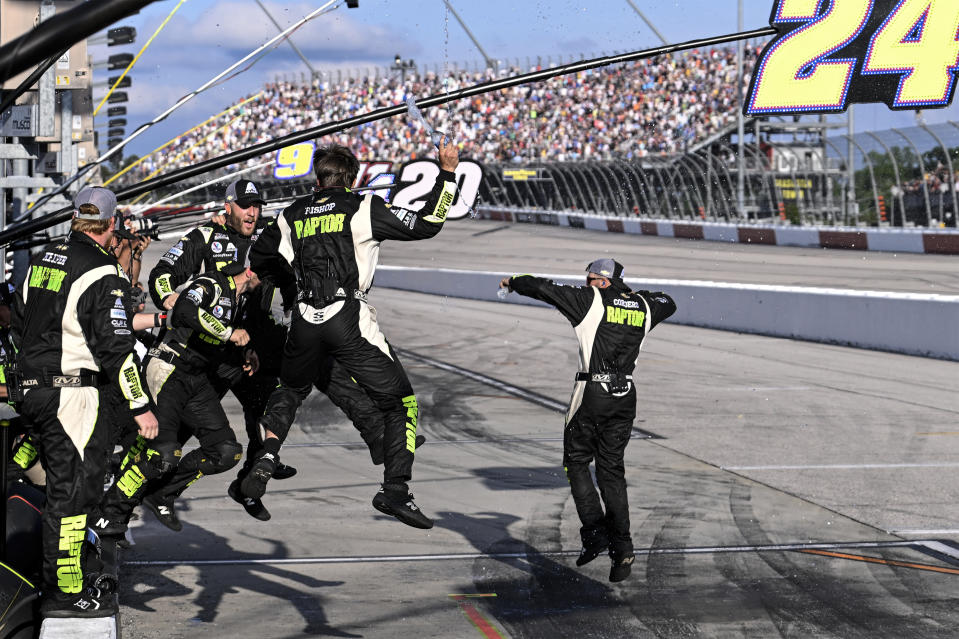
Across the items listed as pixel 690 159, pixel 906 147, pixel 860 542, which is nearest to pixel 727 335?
pixel 906 147

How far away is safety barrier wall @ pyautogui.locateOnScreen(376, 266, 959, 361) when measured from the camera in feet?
57.3

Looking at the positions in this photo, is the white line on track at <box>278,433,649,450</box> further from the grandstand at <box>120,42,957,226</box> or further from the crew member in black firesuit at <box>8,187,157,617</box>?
the grandstand at <box>120,42,957,226</box>

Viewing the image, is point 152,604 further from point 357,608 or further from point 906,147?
point 906,147

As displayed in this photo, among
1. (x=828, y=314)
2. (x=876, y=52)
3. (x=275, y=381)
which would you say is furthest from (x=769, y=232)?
(x=275, y=381)

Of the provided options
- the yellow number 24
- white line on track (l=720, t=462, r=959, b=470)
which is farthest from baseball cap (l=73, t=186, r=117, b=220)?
the yellow number 24

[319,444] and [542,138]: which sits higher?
[542,138]

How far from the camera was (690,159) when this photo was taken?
29.8 m

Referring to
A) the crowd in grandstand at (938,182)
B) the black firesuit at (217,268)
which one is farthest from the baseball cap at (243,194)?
the crowd in grandstand at (938,182)

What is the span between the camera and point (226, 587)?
6910 mm

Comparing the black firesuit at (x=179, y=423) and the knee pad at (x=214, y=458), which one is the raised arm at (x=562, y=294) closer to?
the black firesuit at (x=179, y=423)

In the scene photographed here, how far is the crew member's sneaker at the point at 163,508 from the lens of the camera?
716cm

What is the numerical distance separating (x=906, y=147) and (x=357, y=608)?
21.0 m

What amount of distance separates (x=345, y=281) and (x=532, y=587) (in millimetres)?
2100

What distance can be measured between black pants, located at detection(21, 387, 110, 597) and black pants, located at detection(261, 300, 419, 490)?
1244mm
